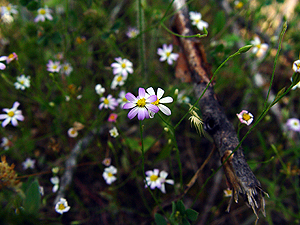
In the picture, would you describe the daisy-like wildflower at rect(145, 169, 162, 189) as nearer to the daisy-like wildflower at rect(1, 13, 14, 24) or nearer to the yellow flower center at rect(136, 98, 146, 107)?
the yellow flower center at rect(136, 98, 146, 107)

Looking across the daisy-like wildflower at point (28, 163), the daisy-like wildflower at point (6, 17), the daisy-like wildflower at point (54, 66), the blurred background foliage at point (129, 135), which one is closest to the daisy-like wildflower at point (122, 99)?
the blurred background foliage at point (129, 135)

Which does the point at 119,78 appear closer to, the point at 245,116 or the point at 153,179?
the point at 153,179

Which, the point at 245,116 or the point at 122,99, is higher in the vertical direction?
the point at 122,99

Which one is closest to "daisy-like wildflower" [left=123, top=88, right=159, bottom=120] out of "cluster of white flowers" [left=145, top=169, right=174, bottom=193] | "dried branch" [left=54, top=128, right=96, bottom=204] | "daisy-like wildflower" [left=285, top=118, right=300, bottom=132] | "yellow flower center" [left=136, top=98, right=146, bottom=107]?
"yellow flower center" [left=136, top=98, right=146, bottom=107]

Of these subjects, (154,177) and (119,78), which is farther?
(119,78)

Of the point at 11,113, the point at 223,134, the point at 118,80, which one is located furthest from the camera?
the point at 118,80

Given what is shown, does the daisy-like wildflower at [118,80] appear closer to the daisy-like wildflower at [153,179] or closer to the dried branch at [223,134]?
the dried branch at [223,134]

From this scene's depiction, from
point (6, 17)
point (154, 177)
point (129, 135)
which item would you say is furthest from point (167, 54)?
point (6, 17)

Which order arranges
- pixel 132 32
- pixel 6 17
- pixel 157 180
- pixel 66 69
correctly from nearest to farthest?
pixel 157 180, pixel 66 69, pixel 6 17, pixel 132 32

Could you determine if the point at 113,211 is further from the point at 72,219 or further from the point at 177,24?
the point at 177,24

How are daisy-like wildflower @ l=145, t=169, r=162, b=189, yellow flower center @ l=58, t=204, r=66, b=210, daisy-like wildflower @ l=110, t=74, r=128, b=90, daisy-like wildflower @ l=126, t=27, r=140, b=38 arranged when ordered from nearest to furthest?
yellow flower center @ l=58, t=204, r=66, b=210 < daisy-like wildflower @ l=145, t=169, r=162, b=189 < daisy-like wildflower @ l=110, t=74, r=128, b=90 < daisy-like wildflower @ l=126, t=27, r=140, b=38
